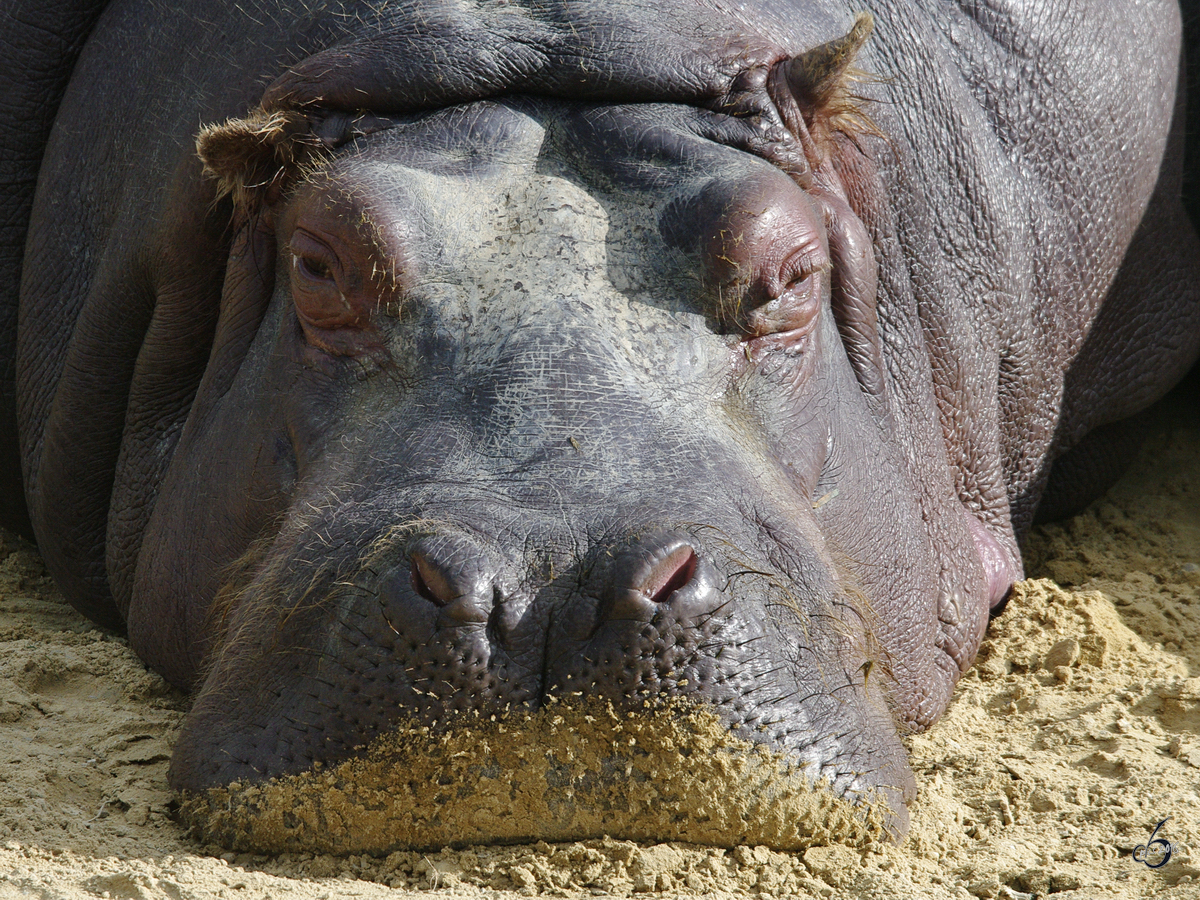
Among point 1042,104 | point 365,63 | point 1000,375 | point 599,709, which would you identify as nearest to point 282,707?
point 599,709

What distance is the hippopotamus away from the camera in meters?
2.67

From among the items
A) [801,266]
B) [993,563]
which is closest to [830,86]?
[801,266]

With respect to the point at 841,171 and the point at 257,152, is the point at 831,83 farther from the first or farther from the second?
the point at 257,152

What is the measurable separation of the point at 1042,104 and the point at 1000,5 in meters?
0.36

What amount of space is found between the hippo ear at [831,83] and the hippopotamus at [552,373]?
0.01 metres

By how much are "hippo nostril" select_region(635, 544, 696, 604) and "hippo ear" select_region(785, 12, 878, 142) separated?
1.52m

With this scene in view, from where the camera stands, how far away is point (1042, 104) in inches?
185

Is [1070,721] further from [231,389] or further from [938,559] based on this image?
[231,389]

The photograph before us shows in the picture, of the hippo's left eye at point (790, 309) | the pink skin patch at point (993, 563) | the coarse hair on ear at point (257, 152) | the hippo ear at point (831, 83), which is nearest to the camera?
the hippo's left eye at point (790, 309)

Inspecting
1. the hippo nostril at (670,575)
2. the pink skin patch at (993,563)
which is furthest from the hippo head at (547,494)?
the pink skin patch at (993,563)

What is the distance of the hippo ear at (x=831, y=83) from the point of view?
3516mm

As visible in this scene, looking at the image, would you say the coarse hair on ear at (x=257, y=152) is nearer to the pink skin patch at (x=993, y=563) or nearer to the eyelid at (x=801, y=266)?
the eyelid at (x=801, y=266)

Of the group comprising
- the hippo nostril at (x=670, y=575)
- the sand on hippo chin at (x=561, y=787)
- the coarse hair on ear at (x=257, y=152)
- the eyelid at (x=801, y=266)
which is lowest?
the sand on hippo chin at (x=561, y=787)

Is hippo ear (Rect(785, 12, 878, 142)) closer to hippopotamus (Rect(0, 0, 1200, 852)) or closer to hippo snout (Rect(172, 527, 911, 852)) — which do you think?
hippopotamus (Rect(0, 0, 1200, 852))
